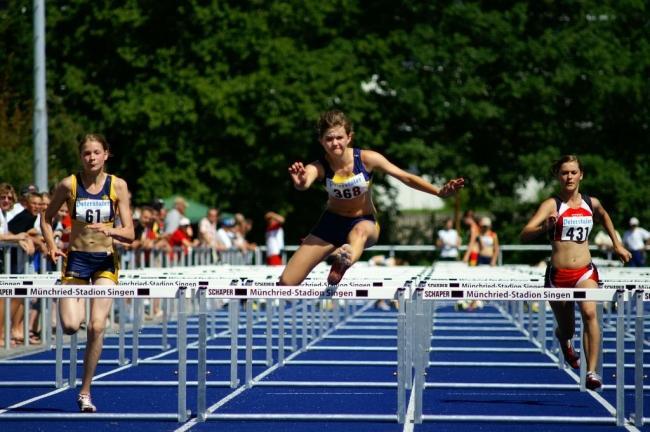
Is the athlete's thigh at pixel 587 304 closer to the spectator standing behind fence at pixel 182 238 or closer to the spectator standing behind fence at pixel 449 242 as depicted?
the spectator standing behind fence at pixel 182 238

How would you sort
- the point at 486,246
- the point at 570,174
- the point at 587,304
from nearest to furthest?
the point at 587,304
the point at 570,174
the point at 486,246

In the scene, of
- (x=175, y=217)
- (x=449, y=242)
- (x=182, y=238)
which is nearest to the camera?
(x=182, y=238)

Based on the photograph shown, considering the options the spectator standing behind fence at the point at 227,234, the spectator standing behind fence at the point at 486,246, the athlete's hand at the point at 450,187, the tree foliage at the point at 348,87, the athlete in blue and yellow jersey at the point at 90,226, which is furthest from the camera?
the tree foliage at the point at 348,87

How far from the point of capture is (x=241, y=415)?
10273mm

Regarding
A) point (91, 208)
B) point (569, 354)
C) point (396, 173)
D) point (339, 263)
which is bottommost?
point (569, 354)

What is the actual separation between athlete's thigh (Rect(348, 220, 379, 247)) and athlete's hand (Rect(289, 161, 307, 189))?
2.96 feet

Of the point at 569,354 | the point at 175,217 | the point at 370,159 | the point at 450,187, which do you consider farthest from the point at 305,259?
the point at 175,217

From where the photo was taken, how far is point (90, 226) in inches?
409

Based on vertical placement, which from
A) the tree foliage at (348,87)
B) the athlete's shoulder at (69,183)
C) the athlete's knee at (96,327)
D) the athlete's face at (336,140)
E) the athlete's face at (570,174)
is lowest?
the athlete's knee at (96,327)

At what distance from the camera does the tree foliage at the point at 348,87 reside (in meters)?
39.7

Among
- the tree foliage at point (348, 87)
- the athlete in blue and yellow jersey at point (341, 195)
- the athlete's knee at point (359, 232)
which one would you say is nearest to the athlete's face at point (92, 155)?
the athlete in blue and yellow jersey at point (341, 195)

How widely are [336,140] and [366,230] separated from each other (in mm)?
753

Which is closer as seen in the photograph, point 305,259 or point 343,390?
point 305,259

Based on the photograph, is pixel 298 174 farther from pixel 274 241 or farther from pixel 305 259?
pixel 274 241
